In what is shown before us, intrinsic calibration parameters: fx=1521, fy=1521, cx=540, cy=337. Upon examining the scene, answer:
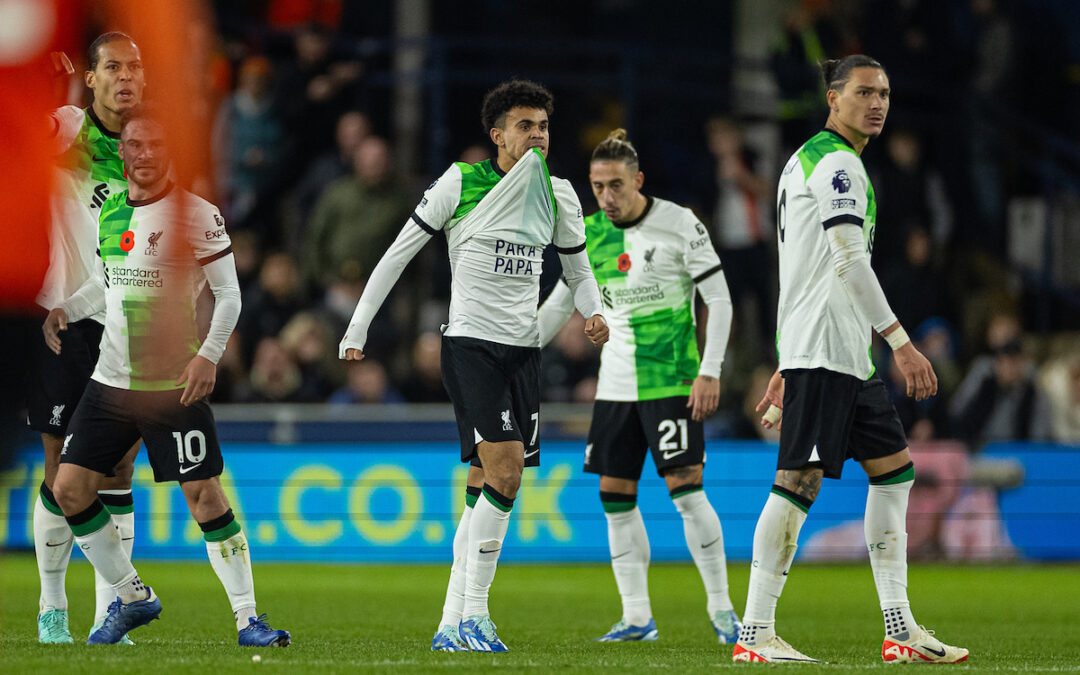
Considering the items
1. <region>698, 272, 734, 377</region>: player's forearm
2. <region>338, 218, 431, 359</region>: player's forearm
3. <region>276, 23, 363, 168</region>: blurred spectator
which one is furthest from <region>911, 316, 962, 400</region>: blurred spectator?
<region>338, 218, 431, 359</region>: player's forearm

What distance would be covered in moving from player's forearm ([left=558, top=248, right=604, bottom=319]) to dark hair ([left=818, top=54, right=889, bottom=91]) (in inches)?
62.3

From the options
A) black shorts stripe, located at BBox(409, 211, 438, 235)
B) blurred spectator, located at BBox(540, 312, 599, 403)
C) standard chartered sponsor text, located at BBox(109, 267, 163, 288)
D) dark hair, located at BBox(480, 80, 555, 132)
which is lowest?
blurred spectator, located at BBox(540, 312, 599, 403)

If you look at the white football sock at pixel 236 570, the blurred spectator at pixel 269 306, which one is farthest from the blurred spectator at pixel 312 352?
the white football sock at pixel 236 570

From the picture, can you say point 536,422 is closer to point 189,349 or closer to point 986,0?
point 189,349

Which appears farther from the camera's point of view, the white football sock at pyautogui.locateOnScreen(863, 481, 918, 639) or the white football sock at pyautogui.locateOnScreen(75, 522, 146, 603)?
the white football sock at pyautogui.locateOnScreen(75, 522, 146, 603)

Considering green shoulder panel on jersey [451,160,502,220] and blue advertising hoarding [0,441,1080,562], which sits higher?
green shoulder panel on jersey [451,160,502,220]

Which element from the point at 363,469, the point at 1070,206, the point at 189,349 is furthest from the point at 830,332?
the point at 1070,206

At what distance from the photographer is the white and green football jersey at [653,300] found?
8.71 meters

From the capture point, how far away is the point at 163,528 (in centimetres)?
1450

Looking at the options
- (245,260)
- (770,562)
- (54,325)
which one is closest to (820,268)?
(770,562)

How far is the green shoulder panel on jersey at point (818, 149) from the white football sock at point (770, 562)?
1460 millimetres

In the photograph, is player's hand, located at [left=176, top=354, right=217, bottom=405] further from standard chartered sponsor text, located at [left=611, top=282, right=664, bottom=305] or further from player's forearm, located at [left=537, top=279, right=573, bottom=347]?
standard chartered sponsor text, located at [left=611, top=282, right=664, bottom=305]

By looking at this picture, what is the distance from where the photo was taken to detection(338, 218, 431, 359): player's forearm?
23.5 ft

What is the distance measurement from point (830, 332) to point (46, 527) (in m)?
4.00
